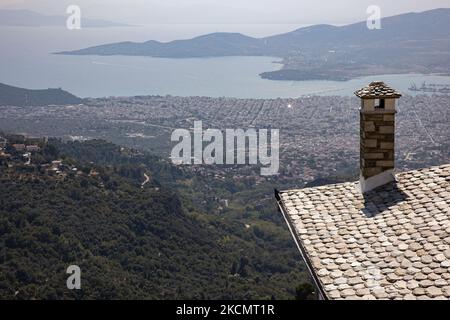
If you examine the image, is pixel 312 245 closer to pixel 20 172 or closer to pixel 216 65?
pixel 20 172

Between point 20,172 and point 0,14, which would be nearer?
point 20,172

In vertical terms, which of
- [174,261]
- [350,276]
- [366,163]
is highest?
[366,163]

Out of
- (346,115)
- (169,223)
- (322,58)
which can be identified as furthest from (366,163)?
(322,58)

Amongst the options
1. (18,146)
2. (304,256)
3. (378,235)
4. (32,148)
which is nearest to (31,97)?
(18,146)

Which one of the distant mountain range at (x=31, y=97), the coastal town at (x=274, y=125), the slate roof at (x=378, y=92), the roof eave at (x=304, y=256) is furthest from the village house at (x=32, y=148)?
the distant mountain range at (x=31, y=97)

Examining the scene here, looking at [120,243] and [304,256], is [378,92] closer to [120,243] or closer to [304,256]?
[304,256]

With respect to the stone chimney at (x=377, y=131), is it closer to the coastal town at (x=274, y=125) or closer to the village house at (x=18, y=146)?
the village house at (x=18, y=146)
